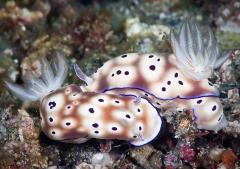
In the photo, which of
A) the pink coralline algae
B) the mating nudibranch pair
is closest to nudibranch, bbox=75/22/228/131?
the mating nudibranch pair

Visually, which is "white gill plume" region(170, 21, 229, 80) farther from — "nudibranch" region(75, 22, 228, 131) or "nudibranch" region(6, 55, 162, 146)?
"nudibranch" region(6, 55, 162, 146)

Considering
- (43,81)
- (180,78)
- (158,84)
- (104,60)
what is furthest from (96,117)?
(104,60)

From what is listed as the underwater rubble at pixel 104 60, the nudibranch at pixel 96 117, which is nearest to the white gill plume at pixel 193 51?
the underwater rubble at pixel 104 60

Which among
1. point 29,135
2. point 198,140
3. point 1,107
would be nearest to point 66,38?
point 1,107

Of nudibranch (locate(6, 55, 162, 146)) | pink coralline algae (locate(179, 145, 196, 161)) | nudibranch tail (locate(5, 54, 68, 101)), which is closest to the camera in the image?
nudibranch (locate(6, 55, 162, 146))

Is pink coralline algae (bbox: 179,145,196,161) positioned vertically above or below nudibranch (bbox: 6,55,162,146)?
below

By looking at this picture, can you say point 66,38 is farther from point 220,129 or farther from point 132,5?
point 220,129

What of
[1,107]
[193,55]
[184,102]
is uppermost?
[193,55]

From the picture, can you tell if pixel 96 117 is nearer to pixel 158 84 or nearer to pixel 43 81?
pixel 158 84
